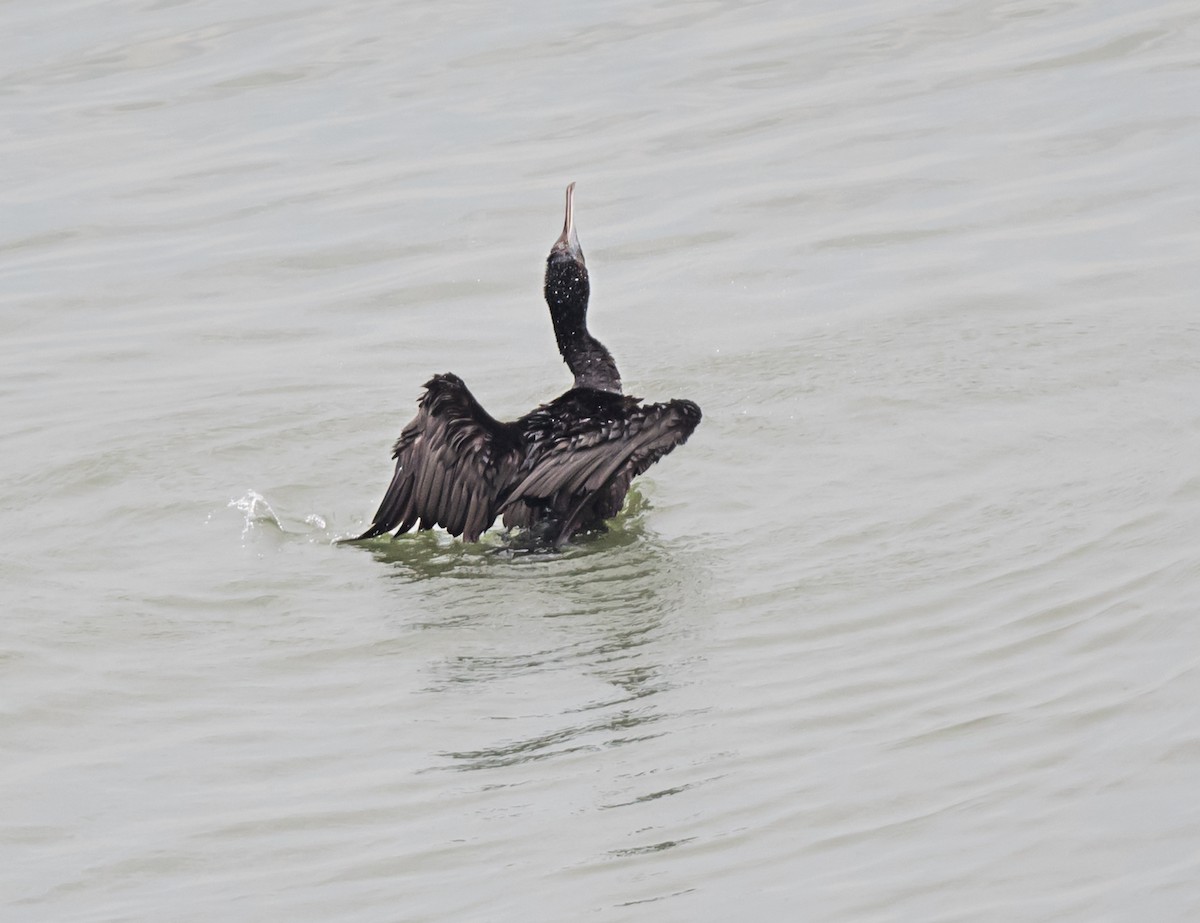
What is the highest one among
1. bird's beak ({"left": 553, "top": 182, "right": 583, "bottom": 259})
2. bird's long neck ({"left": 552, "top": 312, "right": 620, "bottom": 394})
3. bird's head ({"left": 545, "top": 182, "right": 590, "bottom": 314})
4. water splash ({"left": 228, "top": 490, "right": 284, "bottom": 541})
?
bird's beak ({"left": 553, "top": 182, "right": 583, "bottom": 259})

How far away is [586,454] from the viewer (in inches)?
323

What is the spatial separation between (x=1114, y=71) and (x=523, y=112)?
14.0 ft

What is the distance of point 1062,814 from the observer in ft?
17.6

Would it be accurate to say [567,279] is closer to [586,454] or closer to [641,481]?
[641,481]

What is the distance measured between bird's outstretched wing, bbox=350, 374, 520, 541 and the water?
0.20 meters

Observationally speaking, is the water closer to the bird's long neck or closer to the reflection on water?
the reflection on water

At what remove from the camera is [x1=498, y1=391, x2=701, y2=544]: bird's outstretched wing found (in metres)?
8.17

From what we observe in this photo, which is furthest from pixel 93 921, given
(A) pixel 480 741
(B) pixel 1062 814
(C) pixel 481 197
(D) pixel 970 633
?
(C) pixel 481 197

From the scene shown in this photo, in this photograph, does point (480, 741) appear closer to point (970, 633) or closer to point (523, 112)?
point (970, 633)

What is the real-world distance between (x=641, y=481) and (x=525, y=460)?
3.32ft

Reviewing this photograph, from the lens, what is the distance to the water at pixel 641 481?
557 centimetres

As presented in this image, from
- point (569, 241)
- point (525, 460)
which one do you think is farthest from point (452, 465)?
point (569, 241)

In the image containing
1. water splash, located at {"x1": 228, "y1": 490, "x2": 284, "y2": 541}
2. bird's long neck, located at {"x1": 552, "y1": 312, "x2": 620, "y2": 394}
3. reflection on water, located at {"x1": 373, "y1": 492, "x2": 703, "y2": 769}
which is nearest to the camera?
reflection on water, located at {"x1": 373, "y1": 492, "x2": 703, "y2": 769}

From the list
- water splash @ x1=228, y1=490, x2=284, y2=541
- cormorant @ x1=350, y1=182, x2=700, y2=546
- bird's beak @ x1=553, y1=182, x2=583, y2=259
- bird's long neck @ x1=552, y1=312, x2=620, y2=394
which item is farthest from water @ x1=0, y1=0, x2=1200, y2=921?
bird's beak @ x1=553, y1=182, x2=583, y2=259
